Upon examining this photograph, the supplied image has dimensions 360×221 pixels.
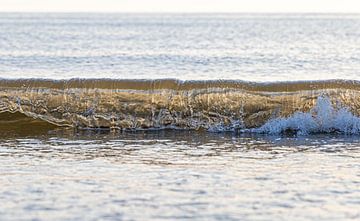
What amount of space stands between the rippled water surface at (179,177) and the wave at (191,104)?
0.86m

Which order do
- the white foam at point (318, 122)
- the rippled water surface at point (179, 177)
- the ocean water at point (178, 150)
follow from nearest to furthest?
1. the rippled water surface at point (179, 177)
2. the ocean water at point (178, 150)
3. the white foam at point (318, 122)

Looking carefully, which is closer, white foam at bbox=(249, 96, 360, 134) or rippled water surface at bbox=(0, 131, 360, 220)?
rippled water surface at bbox=(0, 131, 360, 220)

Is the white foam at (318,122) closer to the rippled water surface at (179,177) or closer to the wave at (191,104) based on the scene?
the wave at (191,104)

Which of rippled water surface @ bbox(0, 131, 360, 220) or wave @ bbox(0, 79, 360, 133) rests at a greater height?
wave @ bbox(0, 79, 360, 133)

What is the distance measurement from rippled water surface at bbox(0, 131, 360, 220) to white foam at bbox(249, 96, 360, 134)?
22.0 inches

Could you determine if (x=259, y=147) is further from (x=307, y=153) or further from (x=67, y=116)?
(x=67, y=116)

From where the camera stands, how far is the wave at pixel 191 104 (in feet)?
53.3

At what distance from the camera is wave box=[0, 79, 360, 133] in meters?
16.2

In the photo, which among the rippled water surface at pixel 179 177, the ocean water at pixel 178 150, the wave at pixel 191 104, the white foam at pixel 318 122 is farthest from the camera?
the wave at pixel 191 104

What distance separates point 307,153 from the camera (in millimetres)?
13523

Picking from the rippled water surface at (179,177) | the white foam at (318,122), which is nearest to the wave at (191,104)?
the white foam at (318,122)

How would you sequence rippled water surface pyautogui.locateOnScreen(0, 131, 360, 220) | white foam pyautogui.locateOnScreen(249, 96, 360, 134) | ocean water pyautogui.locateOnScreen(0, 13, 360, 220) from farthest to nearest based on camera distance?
white foam pyautogui.locateOnScreen(249, 96, 360, 134)
ocean water pyautogui.locateOnScreen(0, 13, 360, 220)
rippled water surface pyautogui.locateOnScreen(0, 131, 360, 220)

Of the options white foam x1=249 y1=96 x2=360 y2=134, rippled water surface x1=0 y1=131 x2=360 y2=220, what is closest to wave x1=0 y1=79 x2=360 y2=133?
white foam x1=249 y1=96 x2=360 y2=134

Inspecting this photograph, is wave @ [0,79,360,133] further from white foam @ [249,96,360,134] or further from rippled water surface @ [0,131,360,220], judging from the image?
rippled water surface @ [0,131,360,220]
